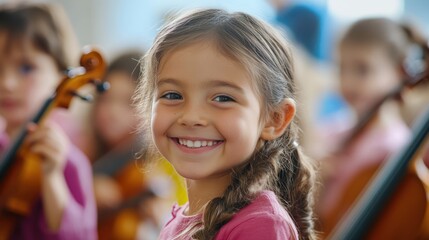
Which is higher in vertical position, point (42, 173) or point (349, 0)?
point (42, 173)

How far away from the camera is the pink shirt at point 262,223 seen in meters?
1.39

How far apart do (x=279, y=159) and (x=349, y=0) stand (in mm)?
3381

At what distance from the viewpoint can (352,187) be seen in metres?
2.71

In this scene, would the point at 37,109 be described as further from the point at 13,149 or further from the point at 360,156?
the point at 360,156

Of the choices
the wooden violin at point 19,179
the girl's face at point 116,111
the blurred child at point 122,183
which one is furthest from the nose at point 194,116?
the girl's face at point 116,111

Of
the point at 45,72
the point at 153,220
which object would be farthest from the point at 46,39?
the point at 153,220

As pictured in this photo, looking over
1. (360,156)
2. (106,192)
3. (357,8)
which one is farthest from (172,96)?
(357,8)

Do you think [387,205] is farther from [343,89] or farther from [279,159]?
[343,89]

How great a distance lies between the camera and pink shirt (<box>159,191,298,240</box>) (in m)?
1.39

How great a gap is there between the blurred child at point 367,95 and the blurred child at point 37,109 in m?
0.75

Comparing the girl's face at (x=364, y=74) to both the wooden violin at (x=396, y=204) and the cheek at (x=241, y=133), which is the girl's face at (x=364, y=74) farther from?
the cheek at (x=241, y=133)

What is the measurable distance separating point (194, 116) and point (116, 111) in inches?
79.6

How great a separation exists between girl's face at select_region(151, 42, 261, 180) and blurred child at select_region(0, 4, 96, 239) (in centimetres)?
96

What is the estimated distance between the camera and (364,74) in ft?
10.4
